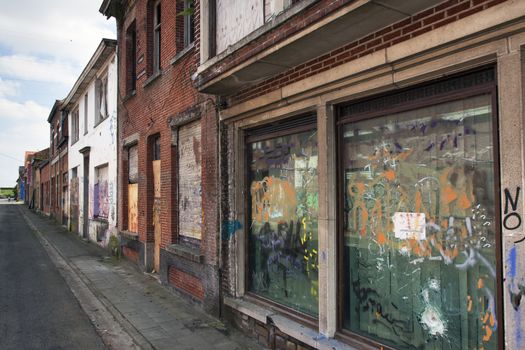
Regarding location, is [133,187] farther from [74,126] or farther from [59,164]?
[59,164]

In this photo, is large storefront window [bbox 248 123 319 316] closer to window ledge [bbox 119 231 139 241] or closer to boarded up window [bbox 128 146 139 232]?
window ledge [bbox 119 231 139 241]

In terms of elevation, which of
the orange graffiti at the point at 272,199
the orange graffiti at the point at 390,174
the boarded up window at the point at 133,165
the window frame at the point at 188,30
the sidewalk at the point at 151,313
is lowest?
the sidewalk at the point at 151,313

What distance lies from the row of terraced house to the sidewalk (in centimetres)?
30

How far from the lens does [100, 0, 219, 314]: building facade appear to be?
7023 mm

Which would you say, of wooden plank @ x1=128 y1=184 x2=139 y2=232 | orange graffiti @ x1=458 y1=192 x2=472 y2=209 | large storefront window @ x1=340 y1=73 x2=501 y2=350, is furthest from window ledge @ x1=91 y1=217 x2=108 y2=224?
orange graffiti @ x1=458 y1=192 x2=472 y2=209

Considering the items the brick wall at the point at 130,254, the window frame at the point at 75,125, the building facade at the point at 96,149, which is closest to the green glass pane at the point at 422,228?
the brick wall at the point at 130,254

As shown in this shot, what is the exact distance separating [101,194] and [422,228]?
14016 mm

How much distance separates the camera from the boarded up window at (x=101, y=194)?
1501 cm

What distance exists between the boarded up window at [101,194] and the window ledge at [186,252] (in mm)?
7298

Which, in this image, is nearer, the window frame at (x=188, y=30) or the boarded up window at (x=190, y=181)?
the boarded up window at (x=190, y=181)

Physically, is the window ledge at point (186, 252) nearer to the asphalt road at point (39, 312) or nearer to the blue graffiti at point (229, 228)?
the blue graffiti at point (229, 228)

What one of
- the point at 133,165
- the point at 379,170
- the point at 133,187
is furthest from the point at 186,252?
the point at 133,165

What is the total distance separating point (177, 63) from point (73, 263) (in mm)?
7161

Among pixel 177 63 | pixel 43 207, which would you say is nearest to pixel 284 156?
pixel 177 63
